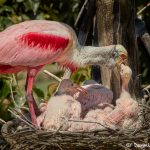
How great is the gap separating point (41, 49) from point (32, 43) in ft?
0.20

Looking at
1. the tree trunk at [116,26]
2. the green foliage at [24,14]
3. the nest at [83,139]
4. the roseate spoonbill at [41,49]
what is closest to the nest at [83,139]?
the nest at [83,139]

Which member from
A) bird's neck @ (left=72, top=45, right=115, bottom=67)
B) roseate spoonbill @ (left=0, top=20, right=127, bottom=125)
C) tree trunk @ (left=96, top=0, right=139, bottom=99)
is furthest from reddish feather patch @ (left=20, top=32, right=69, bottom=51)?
tree trunk @ (left=96, top=0, right=139, bottom=99)

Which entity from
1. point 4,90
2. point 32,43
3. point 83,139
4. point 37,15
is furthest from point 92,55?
point 37,15

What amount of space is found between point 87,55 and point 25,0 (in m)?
1.76

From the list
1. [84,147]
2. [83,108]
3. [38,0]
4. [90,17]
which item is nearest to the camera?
[84,147]

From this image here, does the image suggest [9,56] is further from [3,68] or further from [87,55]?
[87,55]

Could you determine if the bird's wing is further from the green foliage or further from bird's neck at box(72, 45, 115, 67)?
the green foliage

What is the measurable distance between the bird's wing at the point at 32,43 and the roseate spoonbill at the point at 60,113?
258 millimetres

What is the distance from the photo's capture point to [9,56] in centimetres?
469

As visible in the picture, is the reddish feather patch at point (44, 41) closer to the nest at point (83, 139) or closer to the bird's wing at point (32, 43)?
the bird's wing at point (32, 43)

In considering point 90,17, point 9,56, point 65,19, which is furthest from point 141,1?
point 9,56

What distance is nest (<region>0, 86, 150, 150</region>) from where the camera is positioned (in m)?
4.26

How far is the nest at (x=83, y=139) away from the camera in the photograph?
4.26 metres

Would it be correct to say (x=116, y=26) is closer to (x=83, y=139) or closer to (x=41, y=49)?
(x=41, y=49)
